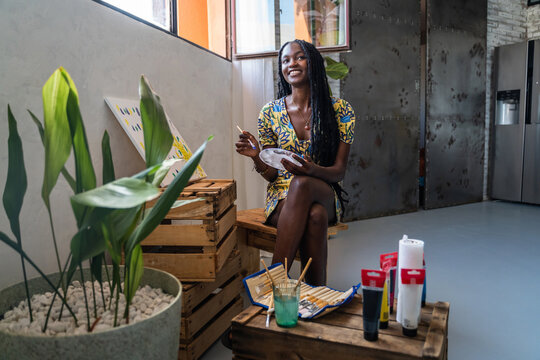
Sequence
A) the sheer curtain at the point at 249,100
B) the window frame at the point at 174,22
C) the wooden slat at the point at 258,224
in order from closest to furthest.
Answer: the window frame at the point at 174,22, the wooden slat at the point at 258,224, the sheer curtain at the point at 249,100

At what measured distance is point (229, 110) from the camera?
3176 mm

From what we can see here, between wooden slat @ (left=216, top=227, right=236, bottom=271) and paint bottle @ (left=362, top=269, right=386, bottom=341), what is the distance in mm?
667

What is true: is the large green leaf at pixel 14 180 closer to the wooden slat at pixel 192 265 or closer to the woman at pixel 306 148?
the wooden slat at pixel 192 265

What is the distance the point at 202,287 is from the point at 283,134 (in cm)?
92

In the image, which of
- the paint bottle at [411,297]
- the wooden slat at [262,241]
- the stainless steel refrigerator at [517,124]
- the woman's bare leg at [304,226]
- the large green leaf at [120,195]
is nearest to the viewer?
the large green leaf at [120,195]

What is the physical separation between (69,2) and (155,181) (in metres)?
1.09

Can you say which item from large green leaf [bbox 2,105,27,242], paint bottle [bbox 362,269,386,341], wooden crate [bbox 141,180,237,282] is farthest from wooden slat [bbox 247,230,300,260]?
large green leaf [bbox 2,105,27,242]

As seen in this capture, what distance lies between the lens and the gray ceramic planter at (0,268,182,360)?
81cm

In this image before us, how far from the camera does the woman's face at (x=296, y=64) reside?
2.10 meters

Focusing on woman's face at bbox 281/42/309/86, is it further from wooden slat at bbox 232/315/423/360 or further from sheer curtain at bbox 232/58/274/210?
wooden slat at bbox 232/315/423/360

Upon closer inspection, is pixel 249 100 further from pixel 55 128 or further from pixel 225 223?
A: pixel 55 128

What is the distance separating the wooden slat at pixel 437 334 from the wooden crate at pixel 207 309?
81 cm

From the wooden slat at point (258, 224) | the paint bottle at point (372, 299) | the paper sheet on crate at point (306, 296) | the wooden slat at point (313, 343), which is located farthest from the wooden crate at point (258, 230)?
the paint bottle at point (372, 299)

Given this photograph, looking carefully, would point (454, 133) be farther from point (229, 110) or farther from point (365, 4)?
point (229, 110)
